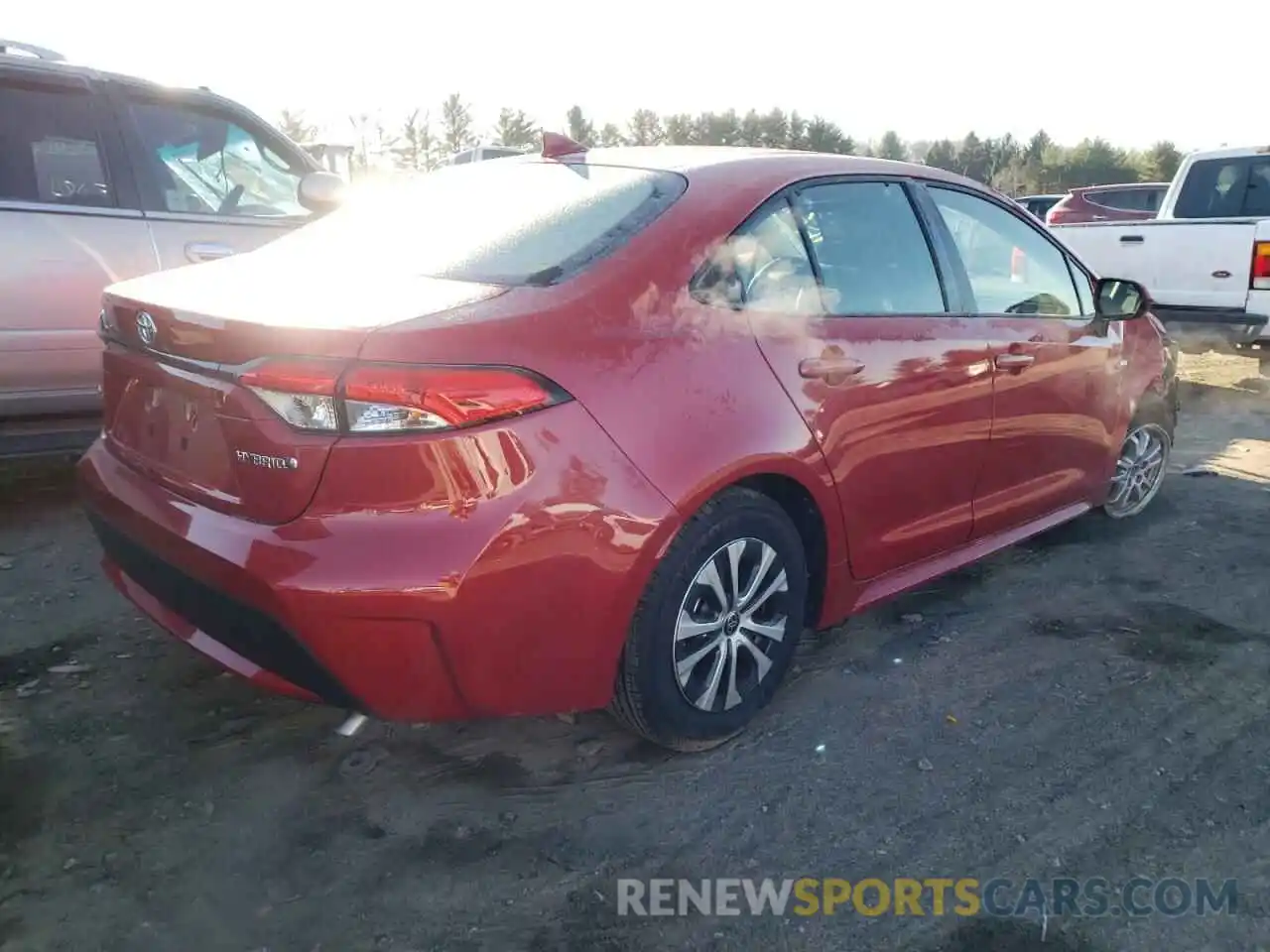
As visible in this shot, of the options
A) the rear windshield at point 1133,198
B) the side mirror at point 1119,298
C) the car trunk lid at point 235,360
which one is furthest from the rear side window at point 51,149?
the rear windshield at point 1133,198

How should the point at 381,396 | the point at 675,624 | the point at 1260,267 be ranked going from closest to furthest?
the point at 381,396 → the point at 675,624 → the point at 1260,267

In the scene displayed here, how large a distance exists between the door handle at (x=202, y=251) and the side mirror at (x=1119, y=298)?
386cm

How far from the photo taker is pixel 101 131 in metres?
4.61

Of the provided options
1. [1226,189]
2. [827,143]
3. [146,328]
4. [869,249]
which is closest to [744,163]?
[869,249]

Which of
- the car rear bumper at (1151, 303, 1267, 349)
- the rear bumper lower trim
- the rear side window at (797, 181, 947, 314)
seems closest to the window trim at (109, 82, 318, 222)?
the rear bumper lower trim

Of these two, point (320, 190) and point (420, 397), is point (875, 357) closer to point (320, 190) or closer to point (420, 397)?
point (420, 397)

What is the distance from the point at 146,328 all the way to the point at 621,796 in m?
1.72

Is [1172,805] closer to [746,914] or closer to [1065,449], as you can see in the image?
[746,914]

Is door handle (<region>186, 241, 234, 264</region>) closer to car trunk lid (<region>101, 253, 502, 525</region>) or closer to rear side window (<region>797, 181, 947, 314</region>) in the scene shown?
car trunk lid (<region>101, 253, 502, 525</region>)

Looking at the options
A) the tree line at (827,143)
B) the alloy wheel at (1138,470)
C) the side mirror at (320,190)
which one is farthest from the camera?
the tree line at (827,143)

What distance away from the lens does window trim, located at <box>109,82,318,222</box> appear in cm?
466

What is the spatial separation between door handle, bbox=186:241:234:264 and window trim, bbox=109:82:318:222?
13 cm

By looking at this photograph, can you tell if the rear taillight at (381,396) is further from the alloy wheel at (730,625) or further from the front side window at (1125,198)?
the front side window at (1125,198)

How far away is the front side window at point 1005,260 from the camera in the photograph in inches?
142
